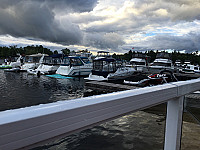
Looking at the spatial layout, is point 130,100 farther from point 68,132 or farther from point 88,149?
point 88,149

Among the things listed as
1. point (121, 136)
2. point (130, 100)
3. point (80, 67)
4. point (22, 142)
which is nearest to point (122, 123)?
point (121, 136)

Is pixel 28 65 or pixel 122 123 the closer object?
pixel 122 123

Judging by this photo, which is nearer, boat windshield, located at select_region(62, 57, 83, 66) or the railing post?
the railing post

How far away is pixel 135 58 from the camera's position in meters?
26.6

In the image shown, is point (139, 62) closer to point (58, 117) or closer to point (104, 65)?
point (104, 65)

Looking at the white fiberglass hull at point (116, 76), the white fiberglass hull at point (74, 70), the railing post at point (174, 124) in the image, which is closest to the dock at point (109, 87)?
the white fiberglass hull at point (116, 76)

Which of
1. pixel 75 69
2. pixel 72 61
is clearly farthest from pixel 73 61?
pixel 75 69

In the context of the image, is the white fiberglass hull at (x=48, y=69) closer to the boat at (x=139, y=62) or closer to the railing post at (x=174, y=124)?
the boat at (x=139, y=62)

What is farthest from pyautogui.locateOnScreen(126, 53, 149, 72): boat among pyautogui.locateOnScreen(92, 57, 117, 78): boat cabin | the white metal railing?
the white metal railing

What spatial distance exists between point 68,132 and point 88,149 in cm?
437

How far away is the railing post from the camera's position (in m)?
1.58

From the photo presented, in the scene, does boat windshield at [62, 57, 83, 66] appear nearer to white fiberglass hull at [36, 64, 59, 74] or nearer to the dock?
white fiberglass hull at [36, 64, 59, 74]

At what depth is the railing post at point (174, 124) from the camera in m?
1.58

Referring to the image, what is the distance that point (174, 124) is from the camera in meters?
1.59
